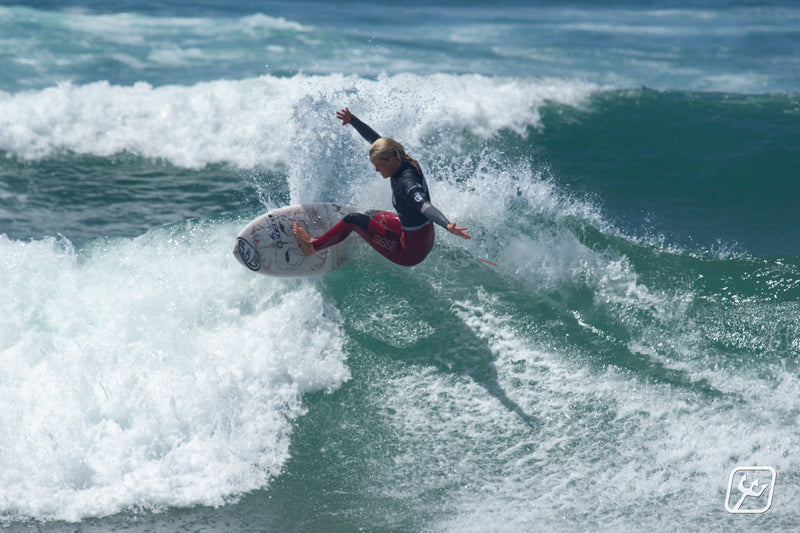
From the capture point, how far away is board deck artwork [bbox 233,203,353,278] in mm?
6359

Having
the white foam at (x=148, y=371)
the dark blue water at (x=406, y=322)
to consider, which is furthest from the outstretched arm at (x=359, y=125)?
the white foam at (x=148, y=371)

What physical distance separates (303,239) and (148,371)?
187cm

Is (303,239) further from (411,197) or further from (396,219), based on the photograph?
(411,197)

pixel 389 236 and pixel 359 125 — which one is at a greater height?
pixel 359 125

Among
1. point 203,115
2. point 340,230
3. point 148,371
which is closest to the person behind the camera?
point 148,371

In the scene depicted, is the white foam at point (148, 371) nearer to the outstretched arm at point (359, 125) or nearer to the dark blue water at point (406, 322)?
the dark blue water at point (406, 322)

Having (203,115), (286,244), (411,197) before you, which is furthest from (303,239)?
(203,115)

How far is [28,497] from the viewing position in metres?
4.63

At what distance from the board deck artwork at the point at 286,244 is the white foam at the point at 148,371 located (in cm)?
22

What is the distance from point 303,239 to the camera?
20.7 ft

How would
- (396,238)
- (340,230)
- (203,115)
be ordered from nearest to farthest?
1. (396,238)
2. (340,230)
3. (203,115)

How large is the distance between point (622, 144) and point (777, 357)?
536 centimetres

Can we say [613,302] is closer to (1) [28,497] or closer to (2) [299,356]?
(2) [299,356]

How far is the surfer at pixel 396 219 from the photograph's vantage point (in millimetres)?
5312
